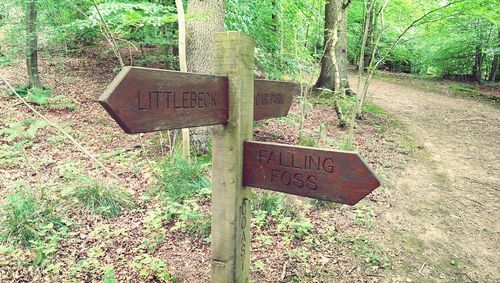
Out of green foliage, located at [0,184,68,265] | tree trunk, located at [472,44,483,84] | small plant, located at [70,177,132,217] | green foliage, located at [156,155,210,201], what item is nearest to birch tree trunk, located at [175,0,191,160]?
green foliage, located at [156,155,210,201]

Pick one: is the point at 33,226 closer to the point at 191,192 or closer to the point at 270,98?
the point at 191,192

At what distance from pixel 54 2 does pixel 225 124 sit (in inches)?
386

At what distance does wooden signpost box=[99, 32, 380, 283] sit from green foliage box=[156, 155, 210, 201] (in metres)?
2.73

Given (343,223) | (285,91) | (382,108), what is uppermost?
(285,91)

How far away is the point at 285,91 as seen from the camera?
2410 mm

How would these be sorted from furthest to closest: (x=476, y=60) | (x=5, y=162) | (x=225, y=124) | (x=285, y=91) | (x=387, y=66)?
(x=387, y=66), (x=476, y=60), (x=5, y=162), (x=285, y=91), (x=225, y=124)

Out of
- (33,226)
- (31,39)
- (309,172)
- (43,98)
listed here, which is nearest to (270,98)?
(309,172)

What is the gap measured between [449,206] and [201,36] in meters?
4.84

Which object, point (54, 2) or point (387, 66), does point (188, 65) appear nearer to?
point (54, 2)

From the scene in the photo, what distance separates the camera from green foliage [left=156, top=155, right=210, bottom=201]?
4648 millimetres

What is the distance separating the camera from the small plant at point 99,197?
14.1 feet

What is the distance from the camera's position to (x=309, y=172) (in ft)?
5.46

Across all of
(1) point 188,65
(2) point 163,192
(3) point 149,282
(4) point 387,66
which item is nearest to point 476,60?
(4) point 387,66

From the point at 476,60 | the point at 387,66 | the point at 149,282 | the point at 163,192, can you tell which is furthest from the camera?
the point at 387,66
